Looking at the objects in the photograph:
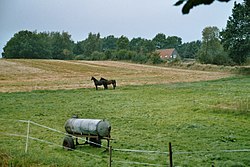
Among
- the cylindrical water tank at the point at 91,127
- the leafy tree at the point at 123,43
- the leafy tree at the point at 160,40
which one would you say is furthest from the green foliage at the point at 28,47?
the cylindrical water tank at the point at 91,127

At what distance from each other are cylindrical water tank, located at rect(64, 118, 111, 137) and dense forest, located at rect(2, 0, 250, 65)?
40230mm

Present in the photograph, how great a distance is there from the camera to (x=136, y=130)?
16.9m

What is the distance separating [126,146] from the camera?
44.1ft

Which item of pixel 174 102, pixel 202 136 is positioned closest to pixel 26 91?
pixel 174 102

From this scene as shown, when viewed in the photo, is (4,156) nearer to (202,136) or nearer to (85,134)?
(85,134)

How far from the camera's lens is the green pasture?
430 inches

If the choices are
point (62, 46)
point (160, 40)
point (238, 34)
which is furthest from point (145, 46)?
point (160, 40)

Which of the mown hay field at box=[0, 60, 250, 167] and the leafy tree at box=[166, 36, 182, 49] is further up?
the leafy tree at box=[166, 36, 182, 49]

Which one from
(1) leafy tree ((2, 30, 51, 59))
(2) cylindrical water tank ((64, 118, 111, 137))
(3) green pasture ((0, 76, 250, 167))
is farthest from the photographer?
(1) leafy tree ((2, 30, 51, 59))

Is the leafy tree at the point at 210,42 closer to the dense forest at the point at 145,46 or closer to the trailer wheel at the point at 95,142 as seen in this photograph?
the dense forest at the point at 145,46

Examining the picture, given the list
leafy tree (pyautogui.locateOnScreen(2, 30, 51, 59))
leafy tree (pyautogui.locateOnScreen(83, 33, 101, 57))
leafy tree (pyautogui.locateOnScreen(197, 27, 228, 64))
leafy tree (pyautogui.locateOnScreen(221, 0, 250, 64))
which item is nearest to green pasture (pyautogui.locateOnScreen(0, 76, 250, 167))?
leafy tree (pyautogui.locateOnScreen(221, 0, 250, 64))

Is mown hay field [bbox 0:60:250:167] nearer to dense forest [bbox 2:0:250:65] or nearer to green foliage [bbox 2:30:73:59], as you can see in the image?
dense forest [bbox 2:0:250:65]

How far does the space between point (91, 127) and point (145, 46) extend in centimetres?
10183

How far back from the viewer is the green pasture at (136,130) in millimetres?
10913
